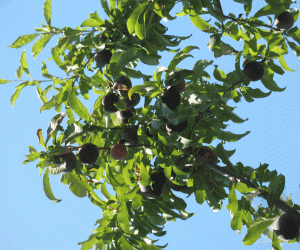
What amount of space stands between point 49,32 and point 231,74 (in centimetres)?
126

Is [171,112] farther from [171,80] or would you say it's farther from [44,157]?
[44,157]

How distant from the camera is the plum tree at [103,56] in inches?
71.4

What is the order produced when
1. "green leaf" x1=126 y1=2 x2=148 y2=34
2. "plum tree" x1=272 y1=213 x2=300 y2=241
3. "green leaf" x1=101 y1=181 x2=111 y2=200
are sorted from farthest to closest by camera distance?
"green leaf" x1=101 y1=181 x2=111 y2=200 < "green leaf" x1=126 y1=2 x2=148 y2=34 < "plum tree" x1=272 y1=213 x2=300 y2=241

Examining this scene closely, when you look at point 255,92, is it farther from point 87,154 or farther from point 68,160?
point 68,160

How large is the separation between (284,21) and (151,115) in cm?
116

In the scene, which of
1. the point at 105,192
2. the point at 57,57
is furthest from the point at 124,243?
the point at 57,57

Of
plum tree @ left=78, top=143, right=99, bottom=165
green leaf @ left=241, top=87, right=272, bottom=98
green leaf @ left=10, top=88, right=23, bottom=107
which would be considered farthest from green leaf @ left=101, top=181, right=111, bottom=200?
green leaf @ left=241, top=87, right=272, bottom=98

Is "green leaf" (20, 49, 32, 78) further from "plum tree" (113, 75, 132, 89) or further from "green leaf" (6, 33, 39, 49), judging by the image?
"plum tree" (113, 75, 132, 89)

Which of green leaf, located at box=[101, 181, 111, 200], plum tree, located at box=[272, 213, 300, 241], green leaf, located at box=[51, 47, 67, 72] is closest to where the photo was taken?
plum tree, located at box=[272, 213, 300, 241]

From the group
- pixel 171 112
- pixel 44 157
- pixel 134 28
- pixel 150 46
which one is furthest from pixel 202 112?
pixel 44 157

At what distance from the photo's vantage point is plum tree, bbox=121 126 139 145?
5.58 ft

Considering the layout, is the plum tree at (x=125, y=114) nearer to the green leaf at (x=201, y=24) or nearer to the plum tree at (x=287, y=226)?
the green leaf at (x=201, y=24)

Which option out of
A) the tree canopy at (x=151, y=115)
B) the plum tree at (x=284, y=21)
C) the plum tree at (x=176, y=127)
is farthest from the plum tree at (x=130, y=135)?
the plum tree at (x=284, y=21)

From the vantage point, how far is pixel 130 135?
1708 mm
